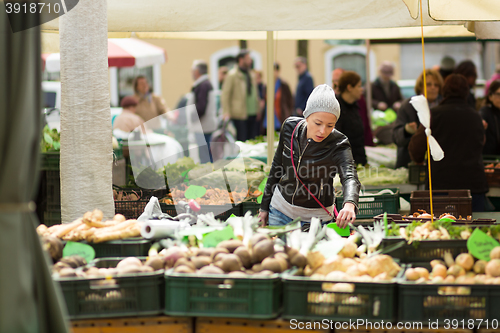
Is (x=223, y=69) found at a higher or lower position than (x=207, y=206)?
higher

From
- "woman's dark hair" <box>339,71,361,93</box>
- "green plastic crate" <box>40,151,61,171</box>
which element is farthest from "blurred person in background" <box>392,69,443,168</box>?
"green plastic crate" <box>40,151,61,171</box>

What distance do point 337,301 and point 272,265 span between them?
34cm

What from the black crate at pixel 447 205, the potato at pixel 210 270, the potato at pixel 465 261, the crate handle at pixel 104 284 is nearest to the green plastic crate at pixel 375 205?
the black crate at pixel 447 205

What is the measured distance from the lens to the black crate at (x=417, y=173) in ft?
21.2

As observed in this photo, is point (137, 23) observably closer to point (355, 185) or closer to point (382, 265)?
point (355, 185)

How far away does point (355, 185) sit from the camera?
378cm

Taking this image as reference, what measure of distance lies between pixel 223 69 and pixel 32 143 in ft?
42.8

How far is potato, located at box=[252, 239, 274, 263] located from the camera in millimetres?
2807

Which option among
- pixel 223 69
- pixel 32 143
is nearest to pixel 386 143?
pixel 223 69

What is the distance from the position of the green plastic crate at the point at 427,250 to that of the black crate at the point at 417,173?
3555 mm

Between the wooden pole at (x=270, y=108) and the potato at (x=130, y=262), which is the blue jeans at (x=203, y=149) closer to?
the wooden pole at (x=270, y=108)

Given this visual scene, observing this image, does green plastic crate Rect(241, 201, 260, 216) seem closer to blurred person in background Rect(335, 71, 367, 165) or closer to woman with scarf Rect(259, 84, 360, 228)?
woman with scarf Rect(259, 84, 360, 228)

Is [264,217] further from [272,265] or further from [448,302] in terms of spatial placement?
[448,302]

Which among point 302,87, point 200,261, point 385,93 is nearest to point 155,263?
point 200,261
